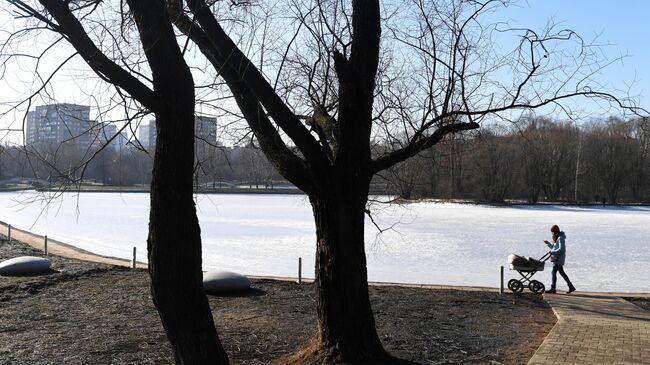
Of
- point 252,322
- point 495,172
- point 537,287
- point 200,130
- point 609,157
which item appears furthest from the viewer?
point 609,157

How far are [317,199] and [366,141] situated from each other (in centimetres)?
86

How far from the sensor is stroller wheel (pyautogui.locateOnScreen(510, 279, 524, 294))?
1459cm

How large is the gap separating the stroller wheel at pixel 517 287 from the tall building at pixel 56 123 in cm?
1027

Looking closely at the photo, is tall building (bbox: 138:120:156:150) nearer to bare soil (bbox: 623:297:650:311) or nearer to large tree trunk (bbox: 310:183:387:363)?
large tree trunk (bbox: 310:183:387:363)

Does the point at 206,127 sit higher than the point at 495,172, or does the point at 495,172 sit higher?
the point at 495,172

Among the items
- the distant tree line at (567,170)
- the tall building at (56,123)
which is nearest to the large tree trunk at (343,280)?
the tall building at (56,123)

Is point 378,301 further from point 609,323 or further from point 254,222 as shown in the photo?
point 254,222

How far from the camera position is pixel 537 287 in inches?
573

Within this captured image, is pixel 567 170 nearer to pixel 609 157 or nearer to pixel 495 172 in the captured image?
pixel 609 157

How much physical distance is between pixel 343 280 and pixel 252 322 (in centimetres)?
370

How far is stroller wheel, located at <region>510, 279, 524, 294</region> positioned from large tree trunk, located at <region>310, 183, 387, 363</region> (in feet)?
25.8

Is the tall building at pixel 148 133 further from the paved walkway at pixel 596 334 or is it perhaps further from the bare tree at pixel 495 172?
the bare tree at pixel 495 172

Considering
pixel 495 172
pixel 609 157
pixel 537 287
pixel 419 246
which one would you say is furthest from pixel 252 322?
pixel 609 157

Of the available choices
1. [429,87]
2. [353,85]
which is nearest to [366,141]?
[353,85]
